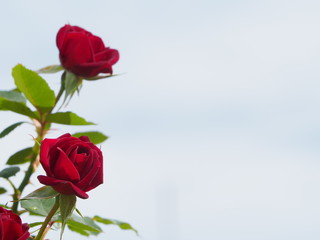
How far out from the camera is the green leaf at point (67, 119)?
58.1 inches

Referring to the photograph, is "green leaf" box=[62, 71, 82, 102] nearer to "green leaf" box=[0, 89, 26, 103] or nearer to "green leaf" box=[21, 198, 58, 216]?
"green leaf" box=[0, 89, 26, 103]

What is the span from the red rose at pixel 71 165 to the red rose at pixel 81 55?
0.39m

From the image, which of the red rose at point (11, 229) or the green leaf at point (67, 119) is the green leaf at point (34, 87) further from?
the red rose at point (11, 229)

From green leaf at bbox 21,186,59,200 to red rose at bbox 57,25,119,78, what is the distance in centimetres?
44

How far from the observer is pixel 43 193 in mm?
1019

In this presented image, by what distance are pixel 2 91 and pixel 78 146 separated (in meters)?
0.54

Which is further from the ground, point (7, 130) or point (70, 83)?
point (70, 83)

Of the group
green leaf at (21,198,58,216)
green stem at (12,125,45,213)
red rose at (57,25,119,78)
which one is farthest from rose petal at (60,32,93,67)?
green leaf at (21,198,58,216)

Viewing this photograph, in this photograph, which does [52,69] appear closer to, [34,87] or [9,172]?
[34,87]

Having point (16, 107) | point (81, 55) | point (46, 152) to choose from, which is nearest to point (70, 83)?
point (81, 55)

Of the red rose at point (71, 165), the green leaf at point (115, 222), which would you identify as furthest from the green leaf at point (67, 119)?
the red rose at point (71, 165)

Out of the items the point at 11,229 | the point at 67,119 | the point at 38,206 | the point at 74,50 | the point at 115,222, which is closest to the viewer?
the point at 11,229

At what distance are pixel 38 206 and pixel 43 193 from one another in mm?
208

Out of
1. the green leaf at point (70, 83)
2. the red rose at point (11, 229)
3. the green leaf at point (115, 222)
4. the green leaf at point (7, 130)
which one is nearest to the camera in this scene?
the red rose at point (11, 229)
